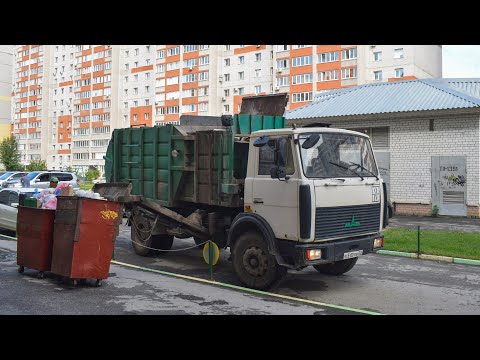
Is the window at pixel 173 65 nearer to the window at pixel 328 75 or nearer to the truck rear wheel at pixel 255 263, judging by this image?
the window at pixel 328 75

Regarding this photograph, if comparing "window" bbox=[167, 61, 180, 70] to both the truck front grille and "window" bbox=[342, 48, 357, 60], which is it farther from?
the truck front grille

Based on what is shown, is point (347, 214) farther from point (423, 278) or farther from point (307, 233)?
point (423, 278)

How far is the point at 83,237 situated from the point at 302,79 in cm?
5433

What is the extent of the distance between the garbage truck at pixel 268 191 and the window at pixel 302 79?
50487 mm

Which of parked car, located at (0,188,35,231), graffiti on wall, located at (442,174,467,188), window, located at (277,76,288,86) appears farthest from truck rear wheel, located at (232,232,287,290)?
window, located at (277,76,288,86)

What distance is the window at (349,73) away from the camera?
5503 cm

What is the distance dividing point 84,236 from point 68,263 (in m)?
0.52

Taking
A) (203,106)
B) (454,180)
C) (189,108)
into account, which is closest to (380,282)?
(454,180)

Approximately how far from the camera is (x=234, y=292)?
7613mm

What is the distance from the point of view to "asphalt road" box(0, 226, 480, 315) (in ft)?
21.8

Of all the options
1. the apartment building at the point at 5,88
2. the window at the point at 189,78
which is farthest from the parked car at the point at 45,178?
the apartment building at the point at 5,88

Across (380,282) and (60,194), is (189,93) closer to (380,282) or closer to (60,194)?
(60,194)

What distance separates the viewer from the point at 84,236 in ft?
25.2
